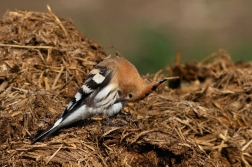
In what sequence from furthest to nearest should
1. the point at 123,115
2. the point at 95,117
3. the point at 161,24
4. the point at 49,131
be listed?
the point at 161,24 < the point at 95,117 < the point at 123,115 < the point at 49,131

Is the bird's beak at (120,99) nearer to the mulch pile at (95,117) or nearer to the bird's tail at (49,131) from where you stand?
the mulch pile at (95,117)

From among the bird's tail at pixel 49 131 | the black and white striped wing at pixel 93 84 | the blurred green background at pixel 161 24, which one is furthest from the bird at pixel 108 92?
the blurred green background at pixel 161 24

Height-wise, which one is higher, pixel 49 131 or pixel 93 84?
pixel 93 84

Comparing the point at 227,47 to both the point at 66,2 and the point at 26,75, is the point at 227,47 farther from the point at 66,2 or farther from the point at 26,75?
the point at 26,75

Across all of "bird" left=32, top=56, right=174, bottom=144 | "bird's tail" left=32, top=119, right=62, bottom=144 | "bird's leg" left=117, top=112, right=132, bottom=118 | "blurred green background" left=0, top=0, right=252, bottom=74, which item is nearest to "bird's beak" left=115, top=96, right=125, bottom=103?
"bird" left=32, top=56, right=174, bottom=144

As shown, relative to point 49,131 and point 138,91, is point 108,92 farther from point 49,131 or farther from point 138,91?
point 49,131

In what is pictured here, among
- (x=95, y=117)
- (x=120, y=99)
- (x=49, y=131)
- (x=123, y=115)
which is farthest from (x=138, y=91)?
(x=49, y=131)
